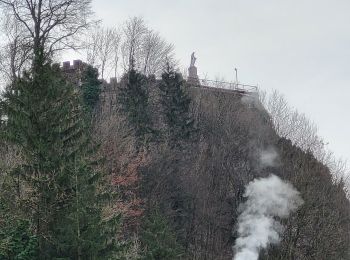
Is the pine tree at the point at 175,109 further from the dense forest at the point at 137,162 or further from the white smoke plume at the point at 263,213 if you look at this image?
the white smoke plume at the point at 263,213

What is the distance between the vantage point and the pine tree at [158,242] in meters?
26.0

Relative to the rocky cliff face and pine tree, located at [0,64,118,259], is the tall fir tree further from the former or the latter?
pine tree, located at [0,64,118,259]

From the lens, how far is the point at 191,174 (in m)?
39.0

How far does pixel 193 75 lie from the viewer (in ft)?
194

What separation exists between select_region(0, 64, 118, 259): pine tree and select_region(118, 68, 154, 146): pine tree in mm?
14601

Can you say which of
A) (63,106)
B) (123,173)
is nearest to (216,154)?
(123,173)

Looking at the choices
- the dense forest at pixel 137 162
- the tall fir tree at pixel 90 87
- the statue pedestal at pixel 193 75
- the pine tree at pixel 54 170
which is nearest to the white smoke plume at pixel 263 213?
the dense forest at pixel 137 162

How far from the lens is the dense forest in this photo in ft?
68.4

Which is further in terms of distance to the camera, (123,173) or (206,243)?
(206,243)

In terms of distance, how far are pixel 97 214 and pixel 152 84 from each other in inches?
1093

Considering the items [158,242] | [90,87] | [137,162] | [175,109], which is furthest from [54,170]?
[90,87]

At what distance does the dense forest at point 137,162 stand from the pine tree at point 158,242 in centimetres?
6

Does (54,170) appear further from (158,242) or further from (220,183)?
(220,183)

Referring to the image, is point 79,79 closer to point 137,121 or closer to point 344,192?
point 137,121
